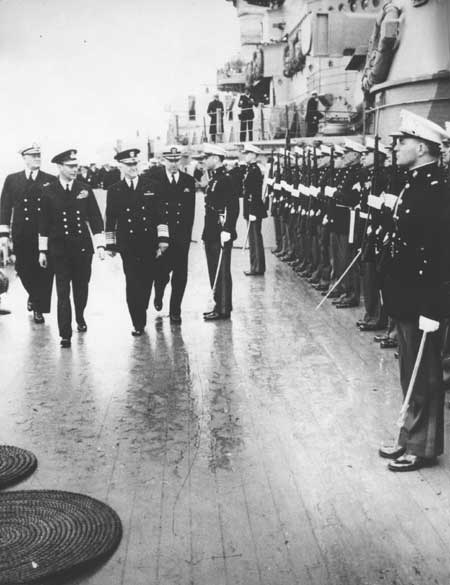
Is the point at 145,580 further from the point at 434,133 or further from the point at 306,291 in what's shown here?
the point at 306,291

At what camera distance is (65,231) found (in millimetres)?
6492

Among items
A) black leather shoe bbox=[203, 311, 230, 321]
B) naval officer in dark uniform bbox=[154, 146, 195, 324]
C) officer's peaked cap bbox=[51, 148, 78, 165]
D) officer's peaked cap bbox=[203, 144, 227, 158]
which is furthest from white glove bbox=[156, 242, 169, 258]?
officer's peaked cap bbox=[203, 144, 227, 158]

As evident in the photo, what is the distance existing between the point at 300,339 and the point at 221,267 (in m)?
1.26

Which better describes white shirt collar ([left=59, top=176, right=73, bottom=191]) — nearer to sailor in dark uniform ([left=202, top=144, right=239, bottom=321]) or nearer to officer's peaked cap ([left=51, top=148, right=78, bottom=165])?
officer's peaked cap ([left=51, top=148, right=78, bottom=165])

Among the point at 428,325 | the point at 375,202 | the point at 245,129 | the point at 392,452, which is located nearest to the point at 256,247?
the point at 375,202

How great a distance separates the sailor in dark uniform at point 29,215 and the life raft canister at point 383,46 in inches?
245

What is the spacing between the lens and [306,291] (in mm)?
9156

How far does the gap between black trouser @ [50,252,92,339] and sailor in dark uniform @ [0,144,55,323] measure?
29.0 inches

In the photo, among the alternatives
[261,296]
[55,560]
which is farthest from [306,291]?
[55,560]

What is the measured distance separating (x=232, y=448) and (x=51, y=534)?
48.2 inches

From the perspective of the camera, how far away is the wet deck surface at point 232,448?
115 inches

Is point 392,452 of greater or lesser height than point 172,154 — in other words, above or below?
below

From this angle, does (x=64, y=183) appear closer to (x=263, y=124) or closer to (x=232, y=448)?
(x=232, y=448)

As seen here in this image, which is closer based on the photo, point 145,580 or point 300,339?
point 145,580
